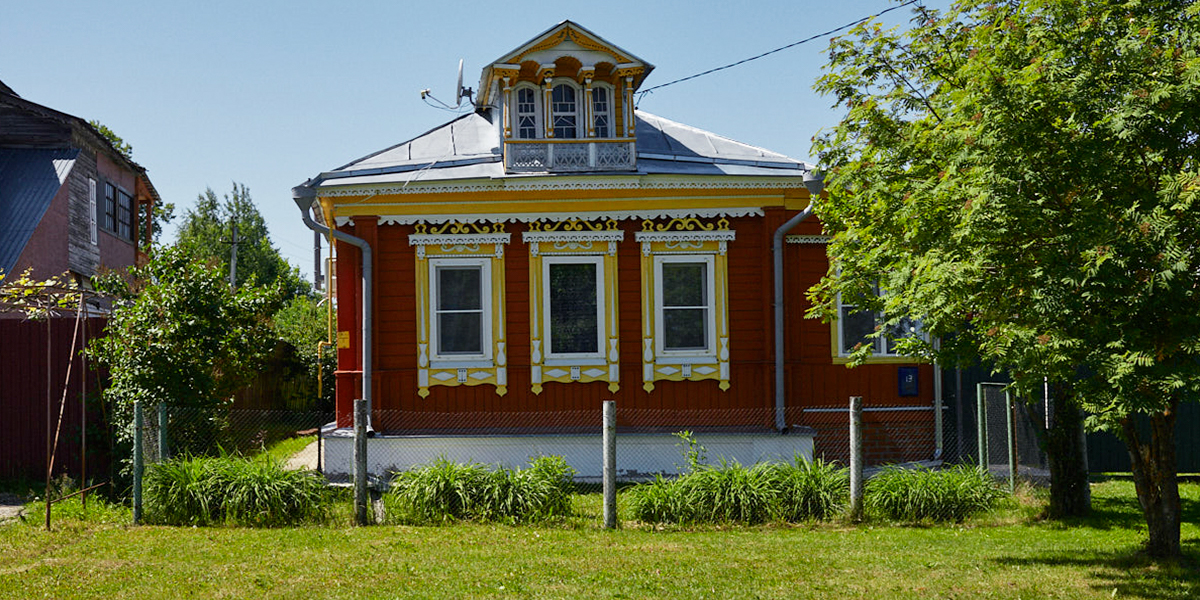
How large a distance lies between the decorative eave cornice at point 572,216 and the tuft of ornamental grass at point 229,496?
14.7ft

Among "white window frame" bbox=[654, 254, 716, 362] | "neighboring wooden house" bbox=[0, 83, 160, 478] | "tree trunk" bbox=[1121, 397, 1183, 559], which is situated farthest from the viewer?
"white window frame" bbox=[654, 254, 716, 362]

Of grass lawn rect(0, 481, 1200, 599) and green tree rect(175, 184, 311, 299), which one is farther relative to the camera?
green tree rect(175, 184, 311, 299)

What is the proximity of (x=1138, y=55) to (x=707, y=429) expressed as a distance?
7978mm

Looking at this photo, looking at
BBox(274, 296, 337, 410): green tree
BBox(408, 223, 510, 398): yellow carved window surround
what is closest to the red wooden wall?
BBox(408, 223, 510, 398): yellow carved window surround

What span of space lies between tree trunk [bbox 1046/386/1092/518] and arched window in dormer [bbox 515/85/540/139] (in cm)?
762

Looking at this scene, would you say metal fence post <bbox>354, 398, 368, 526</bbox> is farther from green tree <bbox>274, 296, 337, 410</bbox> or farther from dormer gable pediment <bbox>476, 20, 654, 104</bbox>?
green tree <bbox>274, 296, 337, 410</bbox>

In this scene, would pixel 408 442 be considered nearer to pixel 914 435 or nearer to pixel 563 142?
pixel 563 142

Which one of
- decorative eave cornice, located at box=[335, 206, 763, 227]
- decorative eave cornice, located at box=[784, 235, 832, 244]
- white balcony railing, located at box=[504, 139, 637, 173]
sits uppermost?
white balcony railing, located at box=[504, 139, 637, 173]

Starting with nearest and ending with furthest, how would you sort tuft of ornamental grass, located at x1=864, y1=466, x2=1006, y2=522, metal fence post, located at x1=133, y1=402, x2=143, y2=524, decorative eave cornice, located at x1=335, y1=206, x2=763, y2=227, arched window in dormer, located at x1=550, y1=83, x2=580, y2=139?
metal fence post, located at x1=133, y1=402, x2=143, y2=524 < tuft of ornamental grass, located at x1=864, y1=466, x2=1006, y2=522 < decorative eave cornice, located at x1=335, y1=206, x2=763, y2=227 < arched window in dormer, located at x1=550, y1=83, x2=580, y2=139

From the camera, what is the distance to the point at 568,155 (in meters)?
14.6

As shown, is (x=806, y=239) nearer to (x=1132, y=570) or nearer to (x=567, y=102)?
(x=567, y=102)

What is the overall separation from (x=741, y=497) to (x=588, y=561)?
7.48ft

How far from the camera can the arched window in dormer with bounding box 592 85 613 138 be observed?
15266mm

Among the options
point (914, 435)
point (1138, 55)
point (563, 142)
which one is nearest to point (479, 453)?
point (563, 142)
